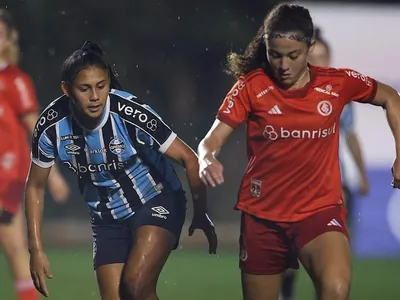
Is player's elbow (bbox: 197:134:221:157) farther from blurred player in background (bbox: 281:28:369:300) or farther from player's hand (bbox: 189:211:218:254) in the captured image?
blurred player in background (bbox: 281:28:369:300)

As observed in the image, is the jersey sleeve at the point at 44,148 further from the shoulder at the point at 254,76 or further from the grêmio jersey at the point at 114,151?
the shoulder at the point at 254,76

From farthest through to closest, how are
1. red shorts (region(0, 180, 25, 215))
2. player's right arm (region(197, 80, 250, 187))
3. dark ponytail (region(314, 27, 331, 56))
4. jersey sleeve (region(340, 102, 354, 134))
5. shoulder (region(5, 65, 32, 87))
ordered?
shoulder (region(5, 65, 32, 87)) → red shorts (region(0, 180, 25, 215)) → jersey sleeve (region(340, 102, 354, 134)) → dark ponytail (region(314, 27, 331, 56)) → player's right arm (region(197, 80, 250, 187))

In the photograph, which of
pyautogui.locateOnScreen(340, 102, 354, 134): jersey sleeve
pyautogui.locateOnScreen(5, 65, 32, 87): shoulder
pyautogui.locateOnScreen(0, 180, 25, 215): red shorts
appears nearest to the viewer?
pyautogui.locateOnScreen(340, 102, 354, 134): jersey sleeve

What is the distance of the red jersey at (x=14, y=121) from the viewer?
25.9 ft

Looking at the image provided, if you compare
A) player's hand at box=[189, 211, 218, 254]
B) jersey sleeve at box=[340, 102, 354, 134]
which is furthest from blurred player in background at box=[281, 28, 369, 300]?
player's hand at box=[189, 211, 218, 254]

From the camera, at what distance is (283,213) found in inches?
207

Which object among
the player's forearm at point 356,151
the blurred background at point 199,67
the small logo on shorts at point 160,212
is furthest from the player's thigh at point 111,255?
the player's forearm at point 356,151

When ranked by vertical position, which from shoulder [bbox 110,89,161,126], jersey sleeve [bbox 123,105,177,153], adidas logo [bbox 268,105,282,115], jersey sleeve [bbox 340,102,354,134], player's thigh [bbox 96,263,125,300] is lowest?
player's thigh [bbox 96,263,125,300]

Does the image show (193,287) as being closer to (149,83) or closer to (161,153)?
(149,83)

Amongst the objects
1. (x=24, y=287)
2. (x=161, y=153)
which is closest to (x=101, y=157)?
(x=161, y=153)

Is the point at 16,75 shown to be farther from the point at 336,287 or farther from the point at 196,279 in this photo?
the point at 336,287

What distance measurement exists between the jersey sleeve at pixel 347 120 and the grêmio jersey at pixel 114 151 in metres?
2.46

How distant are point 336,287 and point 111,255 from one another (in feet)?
4.23

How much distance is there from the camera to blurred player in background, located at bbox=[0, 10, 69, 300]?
7.70m
